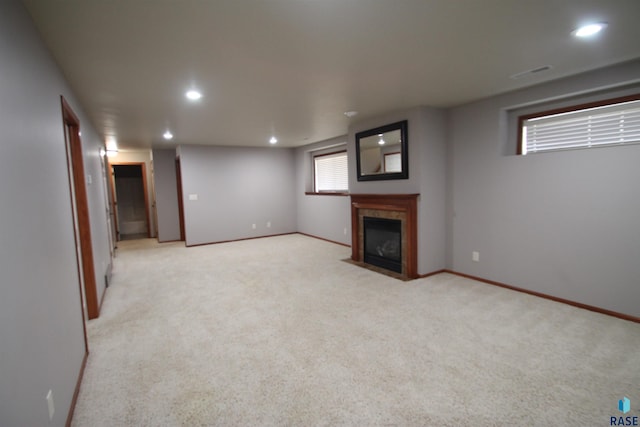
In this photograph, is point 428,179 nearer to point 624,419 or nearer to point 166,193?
point 624,419

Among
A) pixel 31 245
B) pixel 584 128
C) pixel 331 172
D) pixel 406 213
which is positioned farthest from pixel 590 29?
pixel 331 172

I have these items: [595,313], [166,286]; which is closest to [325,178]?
[166,286]

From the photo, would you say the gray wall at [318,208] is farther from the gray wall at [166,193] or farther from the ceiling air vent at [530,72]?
the ceiling air vent at [530,72]

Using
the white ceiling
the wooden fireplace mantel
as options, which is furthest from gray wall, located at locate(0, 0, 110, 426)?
the wooden fireplace mantel

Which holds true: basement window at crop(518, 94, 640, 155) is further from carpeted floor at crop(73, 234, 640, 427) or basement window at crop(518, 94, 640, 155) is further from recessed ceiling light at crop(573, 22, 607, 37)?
carpeted floor at crop(73, 234, 640, 427)

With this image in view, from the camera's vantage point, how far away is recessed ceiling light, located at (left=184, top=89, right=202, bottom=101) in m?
3.05

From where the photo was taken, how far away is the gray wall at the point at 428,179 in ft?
13.1

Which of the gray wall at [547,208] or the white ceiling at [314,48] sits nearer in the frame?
the white ceiling at [314,48]

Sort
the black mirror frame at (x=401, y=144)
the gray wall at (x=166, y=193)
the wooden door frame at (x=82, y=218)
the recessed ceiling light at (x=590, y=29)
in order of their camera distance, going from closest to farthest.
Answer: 1. the recessed ceiling light at (x=590, y=29)
2. the wooden door frame at (x=82, y=218)
3. the black mirror frame at (x=401, y=144)
4. the gray wall at (x=166, y=193)

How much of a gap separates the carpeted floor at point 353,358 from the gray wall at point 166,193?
3.75 m

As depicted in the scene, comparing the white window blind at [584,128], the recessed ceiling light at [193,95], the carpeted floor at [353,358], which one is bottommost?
the carpeted floor at [353,358]

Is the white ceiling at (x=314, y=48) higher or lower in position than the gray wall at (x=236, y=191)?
higher

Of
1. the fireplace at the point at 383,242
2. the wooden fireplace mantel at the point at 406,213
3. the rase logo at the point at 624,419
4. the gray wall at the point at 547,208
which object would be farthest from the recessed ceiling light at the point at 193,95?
the rase logo at the point at 624,419

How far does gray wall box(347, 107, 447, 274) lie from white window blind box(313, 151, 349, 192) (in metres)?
2.24
